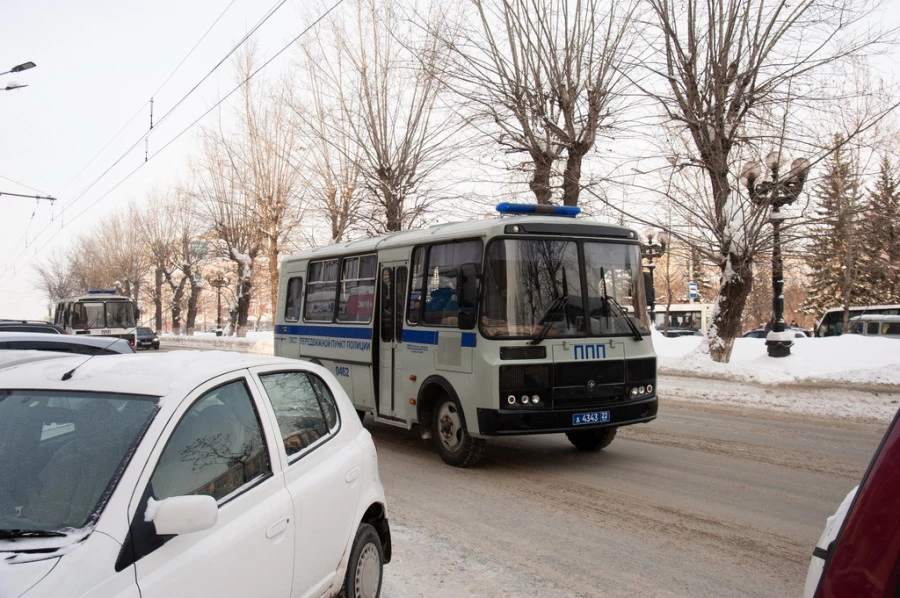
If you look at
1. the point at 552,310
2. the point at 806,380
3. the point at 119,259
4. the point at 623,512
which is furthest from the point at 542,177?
the point at 119,259

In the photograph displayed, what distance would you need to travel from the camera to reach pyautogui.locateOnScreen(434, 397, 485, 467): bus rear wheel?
8.08 metres

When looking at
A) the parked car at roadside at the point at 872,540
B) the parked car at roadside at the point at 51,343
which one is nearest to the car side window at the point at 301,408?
the parked car at roadside at the point at 872,540

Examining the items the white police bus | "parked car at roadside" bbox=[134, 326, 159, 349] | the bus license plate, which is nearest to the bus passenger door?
the white police bus

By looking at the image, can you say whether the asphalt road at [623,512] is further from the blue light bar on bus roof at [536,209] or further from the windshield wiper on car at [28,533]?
the blue light bar on bus roof at [536,209]

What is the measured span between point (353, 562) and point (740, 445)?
6.96m

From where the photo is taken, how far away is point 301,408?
381cm

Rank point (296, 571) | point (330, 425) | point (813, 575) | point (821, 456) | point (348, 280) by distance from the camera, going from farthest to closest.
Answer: point (348, 280)
point (821, 456)
point (330, 425)
point (296, 571)
point (813, 575)

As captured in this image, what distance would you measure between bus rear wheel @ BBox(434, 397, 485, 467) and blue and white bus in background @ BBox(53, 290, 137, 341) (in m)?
26.3

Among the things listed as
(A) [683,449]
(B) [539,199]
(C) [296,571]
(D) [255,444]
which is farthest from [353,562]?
(B) [539,199]

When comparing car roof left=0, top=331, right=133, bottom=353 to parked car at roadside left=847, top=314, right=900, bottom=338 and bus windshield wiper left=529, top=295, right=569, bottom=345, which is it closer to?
bus windshield wiper left=529, top=295, right=569, bottom=345

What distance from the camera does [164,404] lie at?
110 inches

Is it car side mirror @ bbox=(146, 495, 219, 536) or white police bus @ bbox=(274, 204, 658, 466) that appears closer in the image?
car side mirror @ bbox=(146, 495, 219, 536)

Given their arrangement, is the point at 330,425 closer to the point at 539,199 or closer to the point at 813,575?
the point at 813,575

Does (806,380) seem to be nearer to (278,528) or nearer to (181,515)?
(278,528)
